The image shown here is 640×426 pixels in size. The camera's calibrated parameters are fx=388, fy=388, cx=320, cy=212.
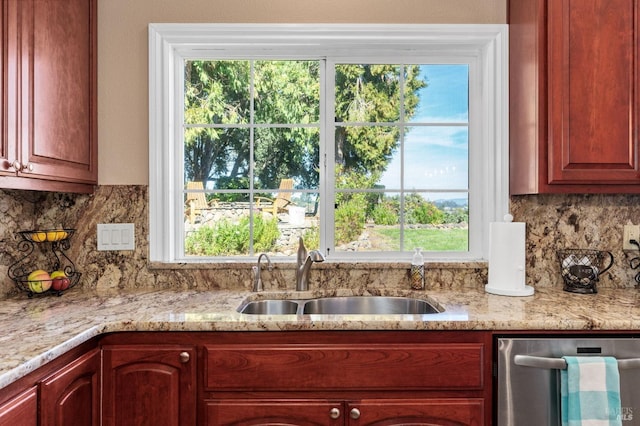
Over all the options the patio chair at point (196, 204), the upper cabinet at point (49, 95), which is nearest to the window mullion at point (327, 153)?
the patio chair at point (196, 204)

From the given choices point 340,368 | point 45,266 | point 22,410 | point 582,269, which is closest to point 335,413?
point 340,368

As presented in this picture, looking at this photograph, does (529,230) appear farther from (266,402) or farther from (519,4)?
(266,402)

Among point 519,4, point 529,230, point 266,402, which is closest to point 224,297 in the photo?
point 266,402

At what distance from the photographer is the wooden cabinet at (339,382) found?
1316 mm

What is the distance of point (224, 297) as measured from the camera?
5.56 feet

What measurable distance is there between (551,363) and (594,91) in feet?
3.64

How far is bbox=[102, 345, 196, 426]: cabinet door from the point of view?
1316 millimetres

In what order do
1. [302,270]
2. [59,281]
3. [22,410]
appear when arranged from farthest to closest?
[302,270] < [59,281] < [22,410]

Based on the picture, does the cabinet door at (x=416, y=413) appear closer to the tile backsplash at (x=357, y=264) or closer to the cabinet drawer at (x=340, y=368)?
the cabinet drawer at (x=340, y=368)

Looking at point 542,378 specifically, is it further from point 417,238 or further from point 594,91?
point 594,91

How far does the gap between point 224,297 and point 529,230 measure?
1.48 meters

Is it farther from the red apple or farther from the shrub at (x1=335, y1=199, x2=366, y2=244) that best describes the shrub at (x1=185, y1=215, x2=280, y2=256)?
the red apple

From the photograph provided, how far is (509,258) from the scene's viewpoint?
168 cm

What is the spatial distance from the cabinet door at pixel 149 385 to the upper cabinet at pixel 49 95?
2.40ft
